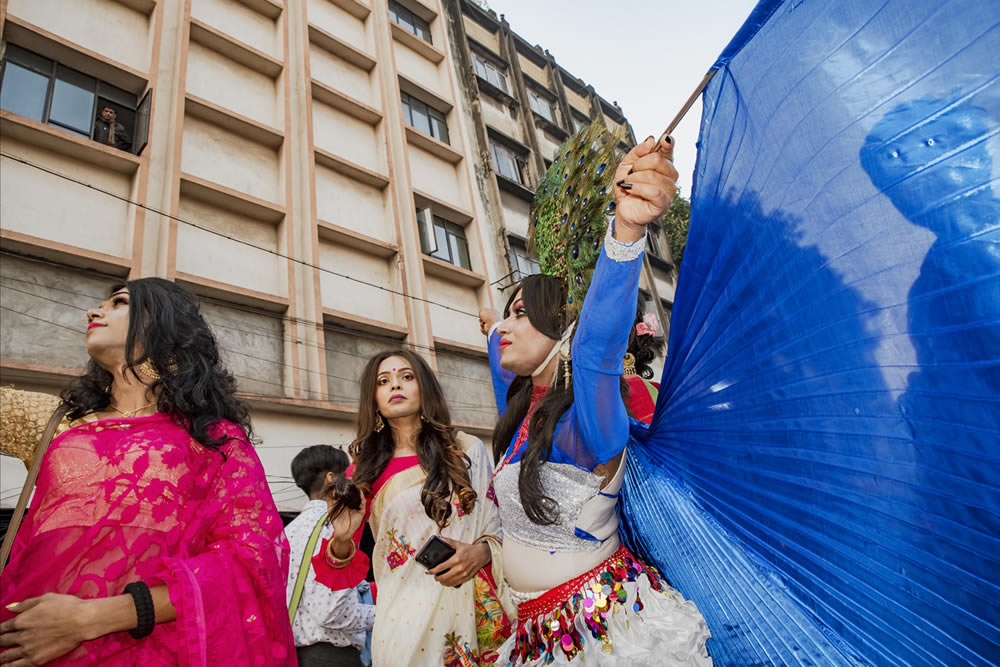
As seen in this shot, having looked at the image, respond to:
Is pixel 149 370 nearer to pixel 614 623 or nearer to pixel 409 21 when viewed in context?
pixel 614 623

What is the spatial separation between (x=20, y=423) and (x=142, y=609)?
3.17 feet

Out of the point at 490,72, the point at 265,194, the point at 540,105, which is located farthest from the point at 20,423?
the point at 540,105

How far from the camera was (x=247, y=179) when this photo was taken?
9195 mm

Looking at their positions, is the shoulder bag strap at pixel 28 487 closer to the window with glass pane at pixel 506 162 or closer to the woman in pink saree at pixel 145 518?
the woman in pink saree at pixel 145 518

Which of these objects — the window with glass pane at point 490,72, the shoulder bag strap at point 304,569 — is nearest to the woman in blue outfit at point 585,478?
the shoulder bag strap at point 304,569

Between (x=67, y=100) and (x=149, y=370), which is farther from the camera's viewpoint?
(x=67, y=100)

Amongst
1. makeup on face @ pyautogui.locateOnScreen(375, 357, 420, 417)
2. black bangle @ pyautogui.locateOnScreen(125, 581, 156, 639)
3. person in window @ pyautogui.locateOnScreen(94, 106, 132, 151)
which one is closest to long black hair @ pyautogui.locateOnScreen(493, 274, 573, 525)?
makeup on face @ pyautogui.locateOnScreen(375, 357, 420, 417)

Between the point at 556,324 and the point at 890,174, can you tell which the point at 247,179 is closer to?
the point at 556,324

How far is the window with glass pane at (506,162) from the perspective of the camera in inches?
571

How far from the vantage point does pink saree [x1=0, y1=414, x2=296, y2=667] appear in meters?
1.40

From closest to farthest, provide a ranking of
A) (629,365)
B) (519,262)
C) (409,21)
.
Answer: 1. (629,365)
2. (519,262)
3. (409,21)

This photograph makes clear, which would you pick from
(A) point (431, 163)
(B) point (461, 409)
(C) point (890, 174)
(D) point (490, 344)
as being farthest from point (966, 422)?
(A) point (431, 163)

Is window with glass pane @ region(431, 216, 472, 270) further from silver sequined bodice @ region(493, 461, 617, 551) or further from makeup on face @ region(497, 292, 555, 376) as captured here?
silver sequined bodice @ region(493, 461, 617, 551)

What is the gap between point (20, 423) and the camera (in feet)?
6.23
